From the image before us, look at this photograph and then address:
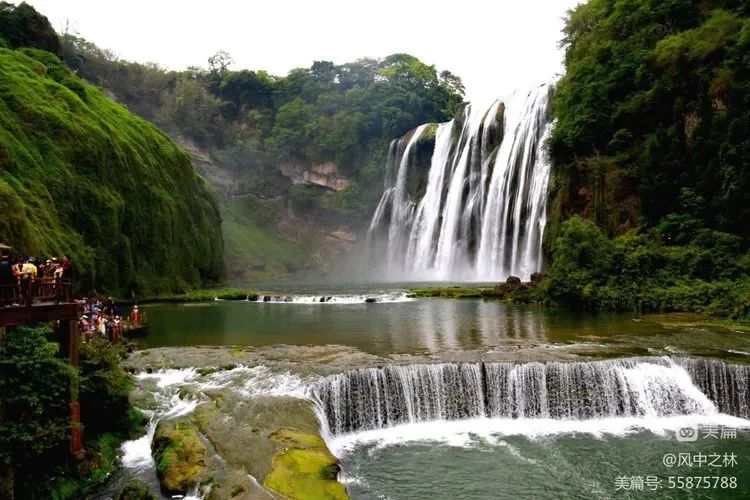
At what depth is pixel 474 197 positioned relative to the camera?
52125 millimetres

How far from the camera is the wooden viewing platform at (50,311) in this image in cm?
1001

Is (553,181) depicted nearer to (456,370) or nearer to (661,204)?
(661,204)

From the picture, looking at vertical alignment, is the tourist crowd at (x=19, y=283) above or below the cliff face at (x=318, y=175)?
below

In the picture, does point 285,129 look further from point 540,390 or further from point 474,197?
point 540,390

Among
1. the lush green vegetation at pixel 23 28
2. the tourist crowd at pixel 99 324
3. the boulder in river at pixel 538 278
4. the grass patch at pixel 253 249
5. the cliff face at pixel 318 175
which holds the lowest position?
the tourist crowd at pixel 99 324

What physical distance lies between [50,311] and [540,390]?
12.1 meters

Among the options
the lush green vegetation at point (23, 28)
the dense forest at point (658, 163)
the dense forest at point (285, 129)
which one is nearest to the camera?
the dense forest at point (658, 163)

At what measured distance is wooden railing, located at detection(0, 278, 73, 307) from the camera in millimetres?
10203

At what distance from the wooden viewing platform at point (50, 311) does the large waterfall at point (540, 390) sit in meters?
6.03

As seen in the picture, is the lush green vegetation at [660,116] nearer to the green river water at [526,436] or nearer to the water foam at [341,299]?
the green river water at [526,436]

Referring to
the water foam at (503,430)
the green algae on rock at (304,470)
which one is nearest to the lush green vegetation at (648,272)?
the water foam at (503,430)

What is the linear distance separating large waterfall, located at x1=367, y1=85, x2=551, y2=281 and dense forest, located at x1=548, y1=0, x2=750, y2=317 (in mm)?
6367

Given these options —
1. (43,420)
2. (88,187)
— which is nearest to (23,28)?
(88,187)

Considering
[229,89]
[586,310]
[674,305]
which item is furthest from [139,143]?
[229,89]
